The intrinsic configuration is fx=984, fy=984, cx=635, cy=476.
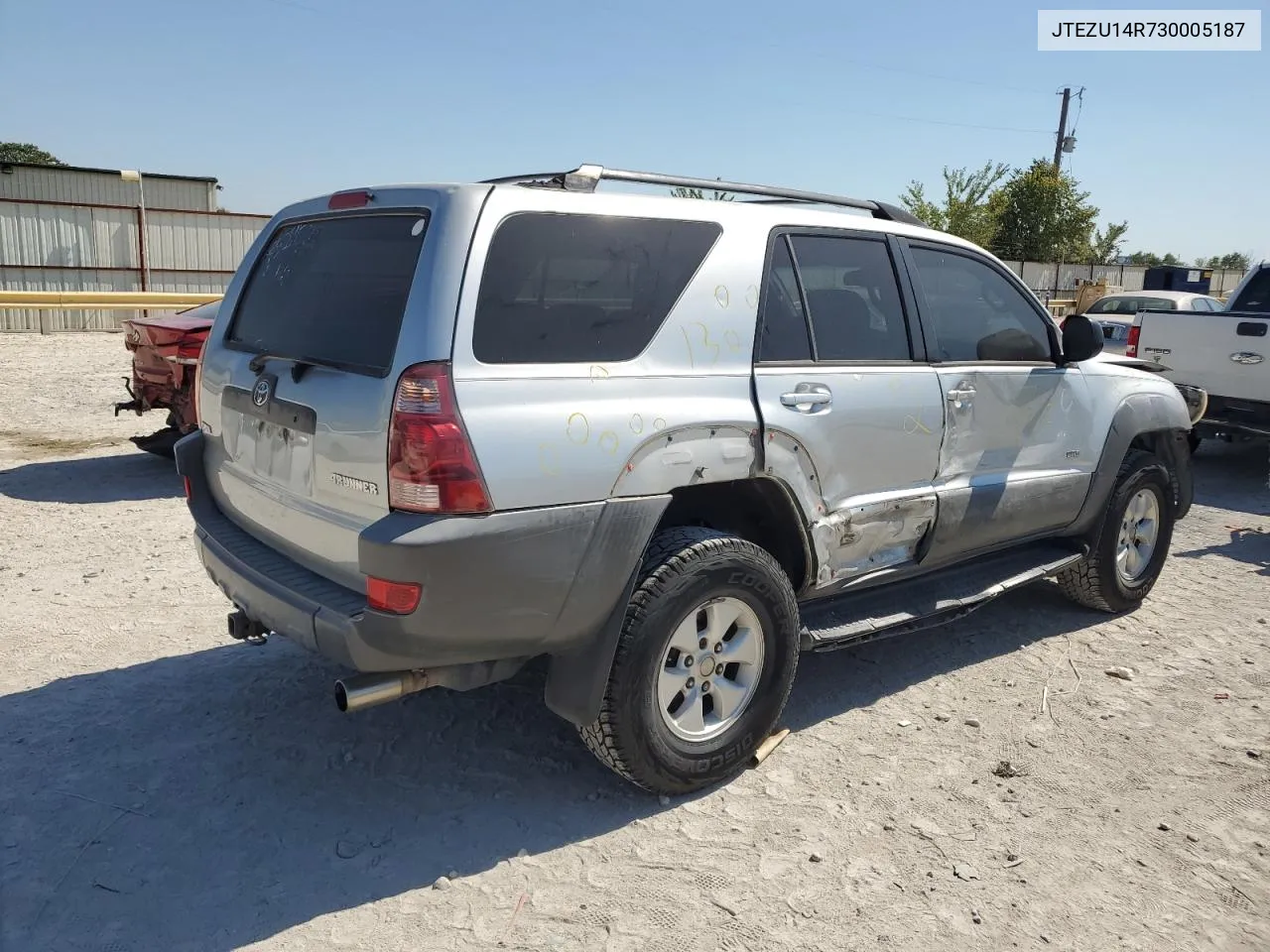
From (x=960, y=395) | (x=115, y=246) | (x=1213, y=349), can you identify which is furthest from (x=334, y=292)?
(x=115, y=246)

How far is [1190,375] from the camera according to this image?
908 cm

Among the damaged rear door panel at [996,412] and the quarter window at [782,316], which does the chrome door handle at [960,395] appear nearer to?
the damaged rear door panel at [996,412]

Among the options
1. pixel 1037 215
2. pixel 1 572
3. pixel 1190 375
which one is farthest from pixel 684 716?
pixel 1037 215

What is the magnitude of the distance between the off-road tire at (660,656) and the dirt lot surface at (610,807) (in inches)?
6.5

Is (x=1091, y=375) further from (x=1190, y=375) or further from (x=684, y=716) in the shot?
(x=1190, y=375)

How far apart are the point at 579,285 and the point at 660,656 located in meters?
1.22

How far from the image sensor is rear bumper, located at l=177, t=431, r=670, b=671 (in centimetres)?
274

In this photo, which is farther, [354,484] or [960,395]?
[960,395]

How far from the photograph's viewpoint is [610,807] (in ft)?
11.0

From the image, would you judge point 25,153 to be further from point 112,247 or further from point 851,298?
point 851,298

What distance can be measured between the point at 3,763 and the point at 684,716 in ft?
7.89

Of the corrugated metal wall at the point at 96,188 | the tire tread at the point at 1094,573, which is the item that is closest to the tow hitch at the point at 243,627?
the tire tread at the point at 1094,573

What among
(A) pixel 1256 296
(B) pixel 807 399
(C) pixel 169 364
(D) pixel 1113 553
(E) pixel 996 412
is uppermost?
(A) pixel 1256 296

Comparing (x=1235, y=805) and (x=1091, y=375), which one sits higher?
(x=1091, y=375)
